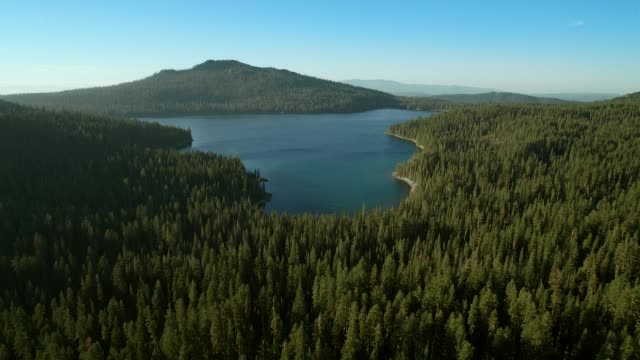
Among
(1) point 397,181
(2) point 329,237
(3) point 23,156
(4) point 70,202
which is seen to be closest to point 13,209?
(4) point 70,202

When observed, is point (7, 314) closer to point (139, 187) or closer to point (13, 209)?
point (13, 209)

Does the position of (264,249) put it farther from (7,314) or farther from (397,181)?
(397,181)

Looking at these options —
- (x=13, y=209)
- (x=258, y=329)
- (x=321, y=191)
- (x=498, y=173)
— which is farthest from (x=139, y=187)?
(x=498, y=173)

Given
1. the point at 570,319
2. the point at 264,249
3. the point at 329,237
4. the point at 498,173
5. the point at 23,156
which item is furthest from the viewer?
the point at 23,156

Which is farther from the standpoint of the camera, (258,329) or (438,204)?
(438,204)

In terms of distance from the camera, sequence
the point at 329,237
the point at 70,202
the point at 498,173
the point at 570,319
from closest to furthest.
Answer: the point at 570,319
the point at 329,237
the point at 70,202
the point at 498,173

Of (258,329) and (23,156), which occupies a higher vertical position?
(23,156)
